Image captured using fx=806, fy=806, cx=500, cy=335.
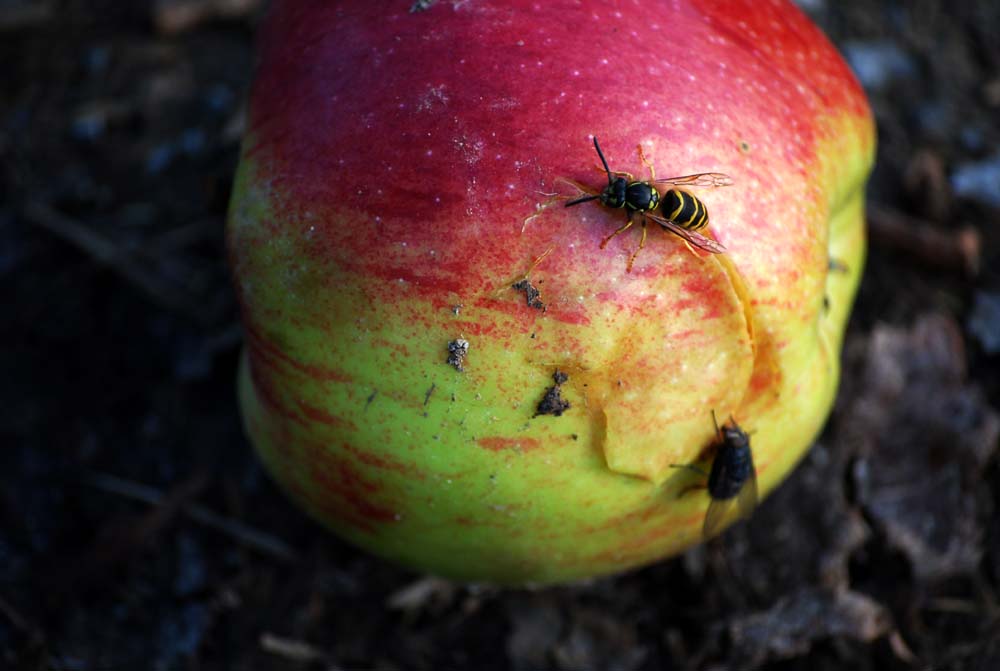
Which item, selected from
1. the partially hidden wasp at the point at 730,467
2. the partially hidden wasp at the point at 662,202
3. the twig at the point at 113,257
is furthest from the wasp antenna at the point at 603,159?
the twig at the point at 113,257

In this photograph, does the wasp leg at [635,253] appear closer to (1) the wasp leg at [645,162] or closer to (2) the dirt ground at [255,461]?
(1) the wasp leg at [645,162]

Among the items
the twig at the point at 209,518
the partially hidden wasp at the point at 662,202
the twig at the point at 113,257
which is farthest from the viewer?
the twig at the point at 113,257

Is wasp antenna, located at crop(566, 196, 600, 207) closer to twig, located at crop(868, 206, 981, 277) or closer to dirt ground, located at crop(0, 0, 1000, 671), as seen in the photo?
dirt ground, located at crop(0, 0, 1000, 671)

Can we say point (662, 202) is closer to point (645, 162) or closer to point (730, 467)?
point (645, 162)

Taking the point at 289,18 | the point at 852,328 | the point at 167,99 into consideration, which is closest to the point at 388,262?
the point at 289,18

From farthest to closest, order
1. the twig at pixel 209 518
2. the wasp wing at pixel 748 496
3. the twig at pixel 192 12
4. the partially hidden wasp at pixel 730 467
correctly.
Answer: the twig at pixel 192 12 < the twig at pixel 209 518 < the wasp wing at pixel 748 496 < the partially hidden wasp at pixel 730 467

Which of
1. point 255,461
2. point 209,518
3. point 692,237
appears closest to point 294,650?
point 209,518

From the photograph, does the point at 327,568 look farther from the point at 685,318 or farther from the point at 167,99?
the point at 167,99

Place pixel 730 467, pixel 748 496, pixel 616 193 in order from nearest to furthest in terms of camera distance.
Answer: pixel 616 193
pixel 730 467
pixel 748 496
